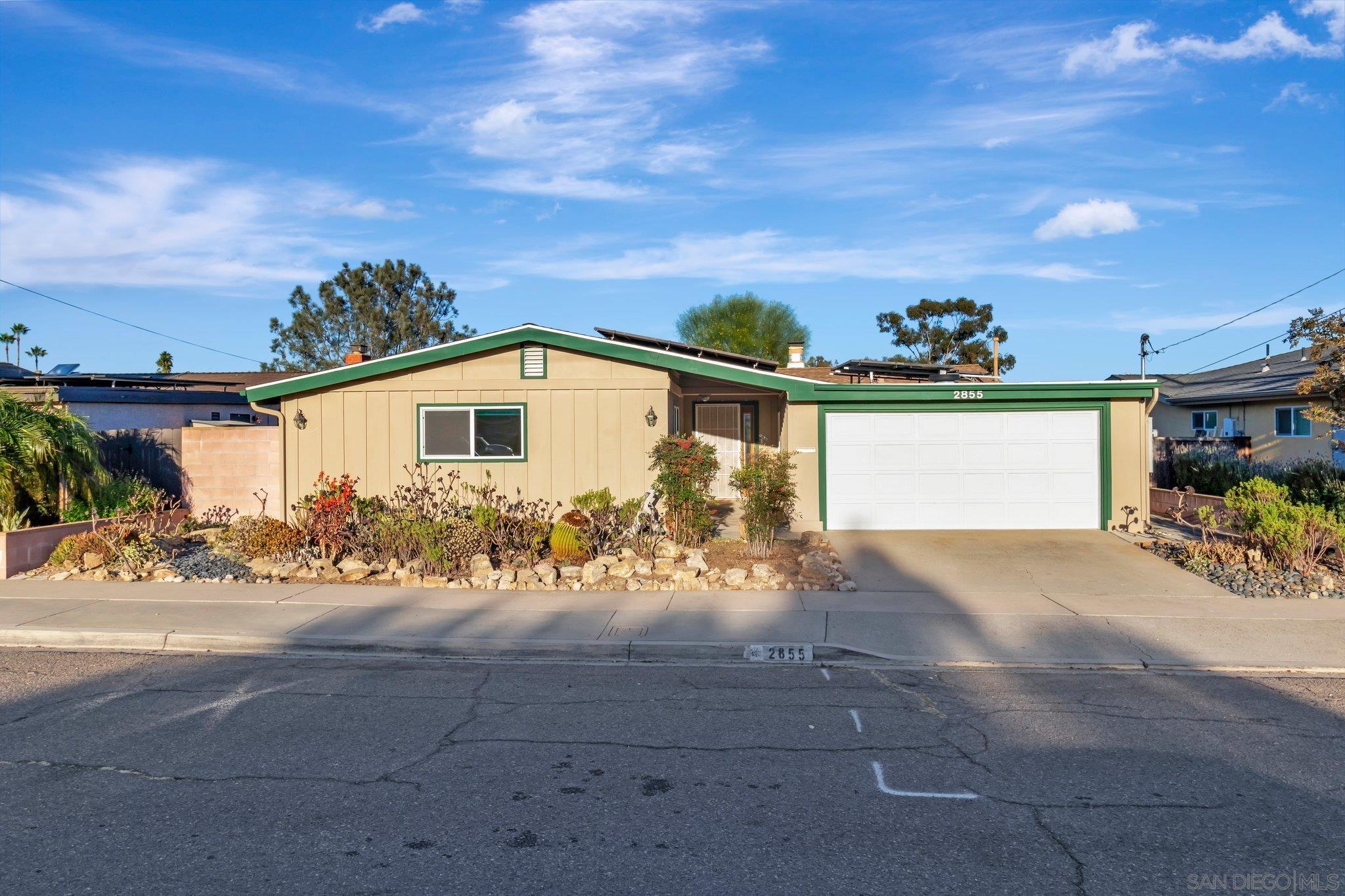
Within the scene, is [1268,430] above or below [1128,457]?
above

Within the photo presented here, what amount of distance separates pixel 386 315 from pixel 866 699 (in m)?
39.8

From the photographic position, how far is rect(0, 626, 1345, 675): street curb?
834 centimetres

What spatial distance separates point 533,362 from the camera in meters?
14.6

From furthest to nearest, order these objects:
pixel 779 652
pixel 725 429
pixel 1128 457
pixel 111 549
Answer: pixel 725 429 < pixel 1128 457 < pixel 111 549 < pixel 779 652

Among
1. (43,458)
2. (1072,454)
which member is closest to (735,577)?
(1072,454)

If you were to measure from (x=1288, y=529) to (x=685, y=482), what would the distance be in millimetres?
7658

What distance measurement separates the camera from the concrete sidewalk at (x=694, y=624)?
8.76 m

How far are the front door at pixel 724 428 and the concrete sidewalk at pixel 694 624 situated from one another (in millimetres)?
8915

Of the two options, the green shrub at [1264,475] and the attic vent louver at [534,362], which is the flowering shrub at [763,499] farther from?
the green shrub at [1264,475]

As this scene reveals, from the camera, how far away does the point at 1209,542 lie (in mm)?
13008

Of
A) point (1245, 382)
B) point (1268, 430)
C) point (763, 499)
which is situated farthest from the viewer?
point (1245, 382)

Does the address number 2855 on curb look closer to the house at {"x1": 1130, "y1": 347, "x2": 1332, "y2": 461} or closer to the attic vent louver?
the attic vent louver

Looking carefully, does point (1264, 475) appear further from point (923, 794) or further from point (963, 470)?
point (923, 794)

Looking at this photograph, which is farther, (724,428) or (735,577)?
(724,428)
